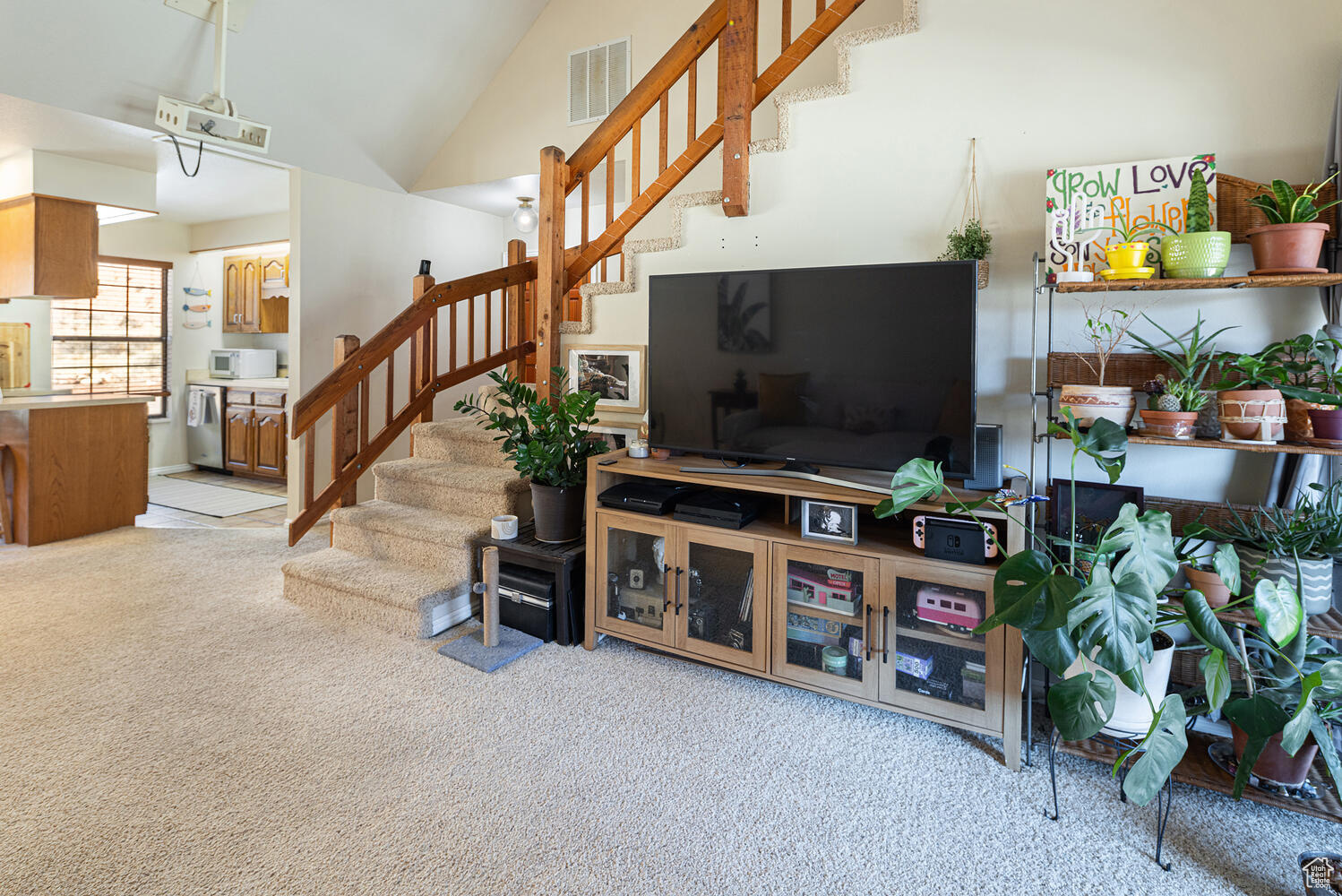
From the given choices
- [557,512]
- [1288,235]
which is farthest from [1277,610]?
[557,512]

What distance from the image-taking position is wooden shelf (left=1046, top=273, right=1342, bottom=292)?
1.91 m

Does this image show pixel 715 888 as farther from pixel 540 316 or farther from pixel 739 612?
pixel 540 316

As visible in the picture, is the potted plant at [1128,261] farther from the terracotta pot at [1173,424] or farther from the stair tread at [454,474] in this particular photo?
the stair tread at [454,474]

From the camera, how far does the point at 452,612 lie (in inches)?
120

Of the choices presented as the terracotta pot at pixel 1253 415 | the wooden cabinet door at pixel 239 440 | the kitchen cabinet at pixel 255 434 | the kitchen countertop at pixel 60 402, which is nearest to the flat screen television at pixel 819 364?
the terracotta pot at pixel 1253 415

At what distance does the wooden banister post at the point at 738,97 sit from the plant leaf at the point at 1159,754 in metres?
2.18

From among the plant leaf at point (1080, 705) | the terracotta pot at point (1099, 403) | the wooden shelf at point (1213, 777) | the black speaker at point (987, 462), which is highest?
the terracotta pot at point (1099, 403)

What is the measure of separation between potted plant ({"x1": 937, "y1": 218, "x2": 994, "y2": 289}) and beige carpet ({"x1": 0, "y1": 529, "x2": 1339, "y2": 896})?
1560 mm

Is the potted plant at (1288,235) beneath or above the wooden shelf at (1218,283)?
above

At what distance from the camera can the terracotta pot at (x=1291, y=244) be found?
74.6 inches

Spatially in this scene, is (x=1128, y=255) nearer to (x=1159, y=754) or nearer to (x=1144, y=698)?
(x=1144, y=698)

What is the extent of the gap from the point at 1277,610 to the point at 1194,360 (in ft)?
2.70

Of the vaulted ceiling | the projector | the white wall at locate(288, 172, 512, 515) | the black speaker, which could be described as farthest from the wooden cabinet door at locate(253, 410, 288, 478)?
the black speaker

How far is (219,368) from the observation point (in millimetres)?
6512
